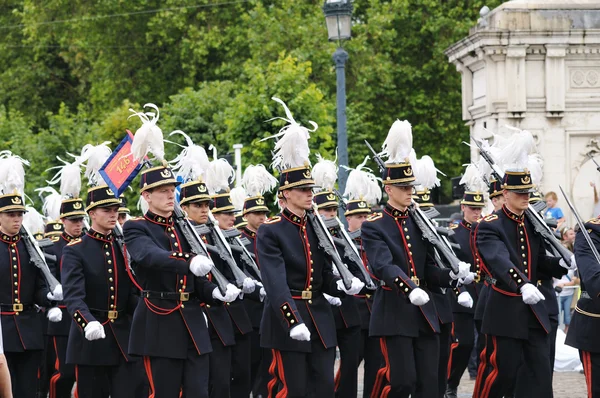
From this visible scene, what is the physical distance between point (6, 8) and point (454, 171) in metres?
17.7

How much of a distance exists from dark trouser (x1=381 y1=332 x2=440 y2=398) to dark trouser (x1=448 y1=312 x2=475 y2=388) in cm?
286

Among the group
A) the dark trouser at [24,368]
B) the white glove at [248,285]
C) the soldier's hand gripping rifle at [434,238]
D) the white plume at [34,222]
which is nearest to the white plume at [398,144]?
the soldier's hand gripping rifle at [434,238]

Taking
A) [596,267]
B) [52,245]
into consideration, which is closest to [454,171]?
[52,245]

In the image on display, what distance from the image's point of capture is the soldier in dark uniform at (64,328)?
1213cm

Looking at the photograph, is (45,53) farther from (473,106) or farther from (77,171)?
(77,171)

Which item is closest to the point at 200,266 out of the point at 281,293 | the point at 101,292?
the point at 281,293

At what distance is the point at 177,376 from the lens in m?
9.82

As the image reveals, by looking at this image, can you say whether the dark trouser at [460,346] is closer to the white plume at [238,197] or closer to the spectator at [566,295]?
the white plume at [238,197]

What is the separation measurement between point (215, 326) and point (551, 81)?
12.6 m

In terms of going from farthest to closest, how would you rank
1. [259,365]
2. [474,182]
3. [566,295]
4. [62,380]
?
1. [566,295]
2. [474,182]
3. [259,365]
4. [62,380]

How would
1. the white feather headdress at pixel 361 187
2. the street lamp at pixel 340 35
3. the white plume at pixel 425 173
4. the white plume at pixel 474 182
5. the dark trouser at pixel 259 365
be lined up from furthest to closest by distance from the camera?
the street lamp at pixel 340 35
the white plume at pixel 474 182
the white feather headdress at pixel 361 187
the white plume at pixel 425 173
the dark trouser at pixel 259 365

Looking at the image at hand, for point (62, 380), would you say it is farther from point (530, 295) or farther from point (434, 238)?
point (530, 295)

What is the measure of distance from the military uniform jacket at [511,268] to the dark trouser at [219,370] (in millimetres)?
2099

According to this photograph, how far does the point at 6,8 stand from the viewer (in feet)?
149
